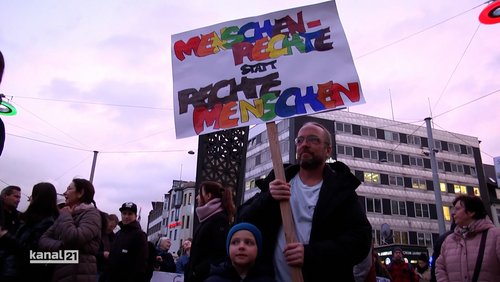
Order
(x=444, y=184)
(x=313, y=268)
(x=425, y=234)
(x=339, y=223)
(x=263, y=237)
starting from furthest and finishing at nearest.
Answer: (x=444, y=184) → (x=425, y=234) → (x=263, y=237) → (x=339, y=223) → (x=313, y=268)

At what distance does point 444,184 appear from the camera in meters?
50.1

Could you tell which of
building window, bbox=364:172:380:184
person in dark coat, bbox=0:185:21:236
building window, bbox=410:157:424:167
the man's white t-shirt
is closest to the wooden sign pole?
the man's white t-shirt

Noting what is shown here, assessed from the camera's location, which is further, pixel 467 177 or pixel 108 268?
pixel 467 177

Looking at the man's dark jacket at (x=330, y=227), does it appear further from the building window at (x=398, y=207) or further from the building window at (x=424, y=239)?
the building window at (x=424, y=239)

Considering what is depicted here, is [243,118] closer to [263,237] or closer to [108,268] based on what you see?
[263,237]

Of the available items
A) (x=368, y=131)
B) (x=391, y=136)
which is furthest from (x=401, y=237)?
(x=368, y=131)

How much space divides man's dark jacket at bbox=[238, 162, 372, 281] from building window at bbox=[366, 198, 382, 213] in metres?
44.3

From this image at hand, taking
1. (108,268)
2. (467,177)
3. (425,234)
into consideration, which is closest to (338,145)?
(425,234)

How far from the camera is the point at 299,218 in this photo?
2.81 metres

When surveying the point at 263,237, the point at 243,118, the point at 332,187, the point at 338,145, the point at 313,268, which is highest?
the point at 338,145

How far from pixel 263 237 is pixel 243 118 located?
0.88 metres

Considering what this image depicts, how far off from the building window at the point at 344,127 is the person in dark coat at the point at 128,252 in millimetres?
43781

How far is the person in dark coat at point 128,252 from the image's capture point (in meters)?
5.30

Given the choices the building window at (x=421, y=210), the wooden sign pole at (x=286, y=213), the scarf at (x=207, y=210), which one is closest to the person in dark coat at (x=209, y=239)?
the scarf at (x=207, y=210)
